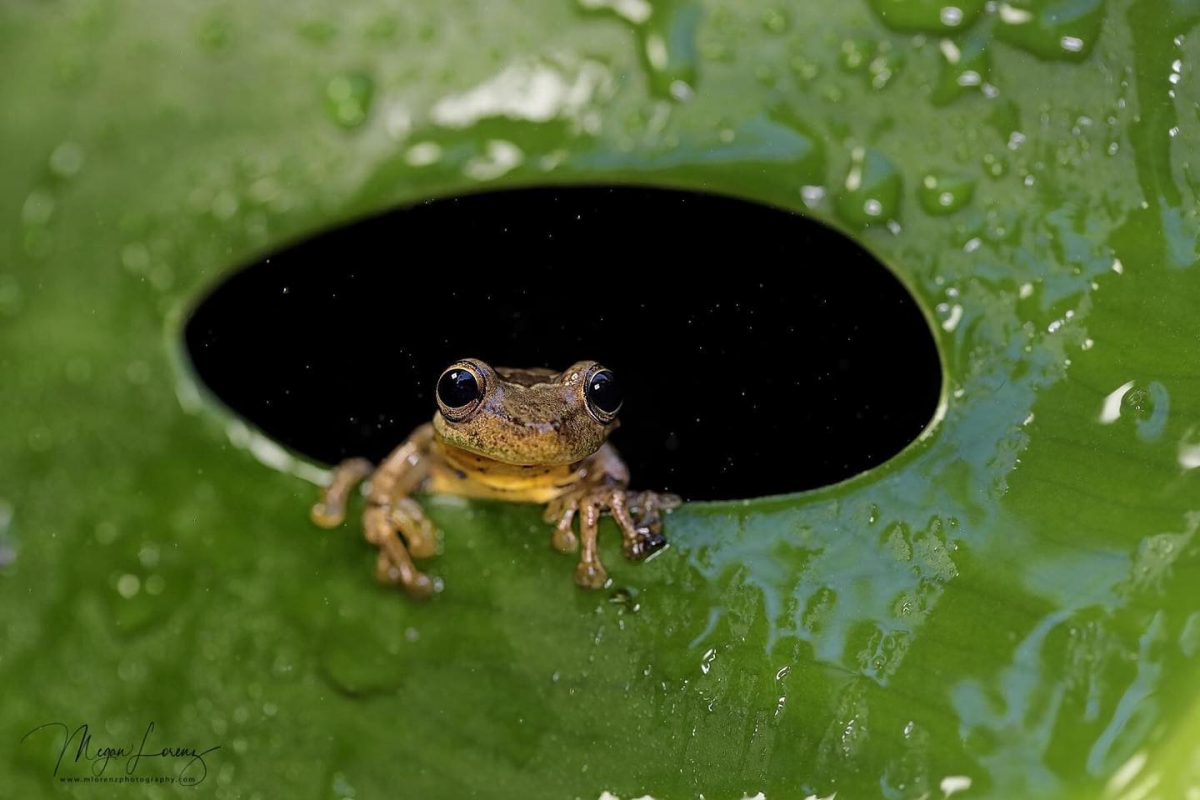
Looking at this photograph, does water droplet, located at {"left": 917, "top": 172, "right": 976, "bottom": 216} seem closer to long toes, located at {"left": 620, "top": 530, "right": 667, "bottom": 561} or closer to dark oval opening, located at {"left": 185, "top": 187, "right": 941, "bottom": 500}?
dark oval opening, located at {"left": 185, "top": 187, "right": 941, "bottom": 500}

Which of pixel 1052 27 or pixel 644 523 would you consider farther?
pixel 644 523

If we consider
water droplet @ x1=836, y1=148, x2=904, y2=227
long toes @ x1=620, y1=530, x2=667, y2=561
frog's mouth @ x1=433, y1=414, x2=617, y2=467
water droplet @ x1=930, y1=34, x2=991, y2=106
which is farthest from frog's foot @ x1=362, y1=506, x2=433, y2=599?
water droplet @ x1=930, y1=34, x2=991, y2=106

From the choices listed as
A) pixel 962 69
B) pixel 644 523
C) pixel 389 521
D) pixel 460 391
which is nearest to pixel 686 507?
pixel 644 523

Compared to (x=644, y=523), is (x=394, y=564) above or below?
below

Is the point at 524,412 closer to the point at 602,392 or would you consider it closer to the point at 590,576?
the point at 602,392

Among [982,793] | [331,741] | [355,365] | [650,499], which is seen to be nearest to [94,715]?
[331,741]

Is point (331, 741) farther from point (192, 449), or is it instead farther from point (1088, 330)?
point (1088, 330)

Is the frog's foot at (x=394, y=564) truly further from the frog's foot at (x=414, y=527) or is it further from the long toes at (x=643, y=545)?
the long toes at (x=643, y=545)
